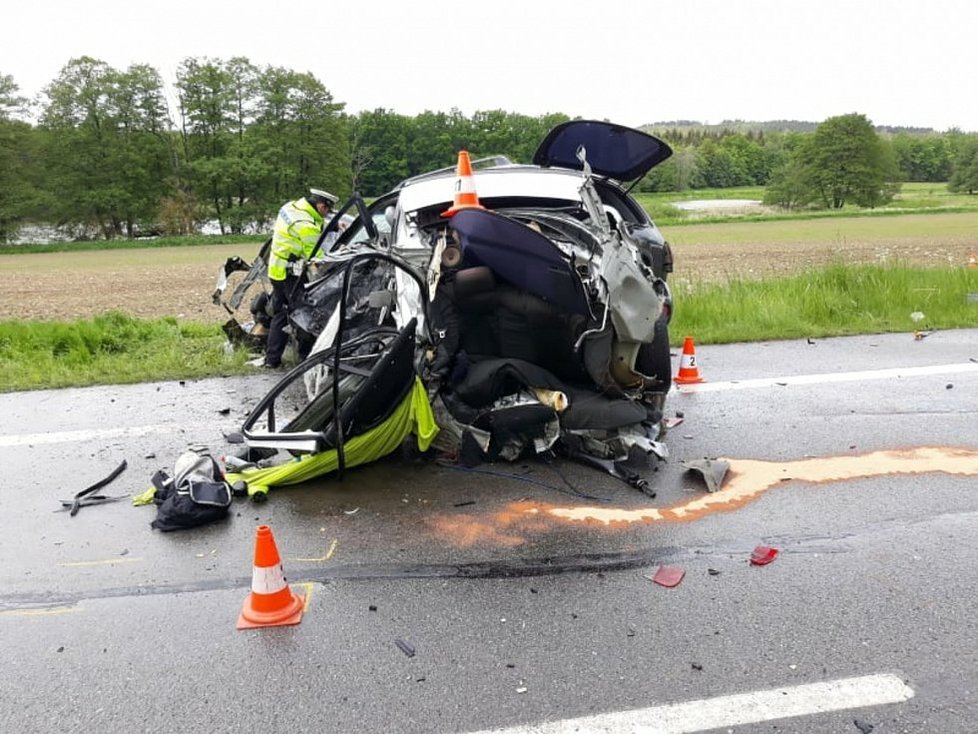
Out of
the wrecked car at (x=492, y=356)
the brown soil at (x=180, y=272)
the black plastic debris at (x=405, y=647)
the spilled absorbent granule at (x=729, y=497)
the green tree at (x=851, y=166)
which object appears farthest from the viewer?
the green tree at (x=851, y=166)

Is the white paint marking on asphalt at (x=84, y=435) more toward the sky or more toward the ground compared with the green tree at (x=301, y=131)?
more toward the ground

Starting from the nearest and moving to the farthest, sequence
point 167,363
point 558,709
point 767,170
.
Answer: point 558,709 → point 167,363 → point 767,170

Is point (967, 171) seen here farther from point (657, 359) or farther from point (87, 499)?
point (87, 499)

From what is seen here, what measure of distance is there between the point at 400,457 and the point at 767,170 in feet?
437

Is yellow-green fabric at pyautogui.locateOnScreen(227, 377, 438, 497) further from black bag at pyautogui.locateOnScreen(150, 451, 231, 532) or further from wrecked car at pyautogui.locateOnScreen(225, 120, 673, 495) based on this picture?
black bag at pyautogui.locateOnScreen(150, 451, 231, 532)

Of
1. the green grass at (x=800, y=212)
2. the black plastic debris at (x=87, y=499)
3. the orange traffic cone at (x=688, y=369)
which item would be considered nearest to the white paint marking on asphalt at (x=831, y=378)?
the orange traffic cone at (x=688, y=369)

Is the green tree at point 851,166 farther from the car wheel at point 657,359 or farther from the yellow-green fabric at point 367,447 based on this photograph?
the yellow-green fabric at point 367,447

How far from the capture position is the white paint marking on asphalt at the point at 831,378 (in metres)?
5.80

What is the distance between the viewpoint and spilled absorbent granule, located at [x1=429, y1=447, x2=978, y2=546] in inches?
136

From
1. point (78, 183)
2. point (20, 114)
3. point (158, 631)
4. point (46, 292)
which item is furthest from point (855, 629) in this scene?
point (20, 114)

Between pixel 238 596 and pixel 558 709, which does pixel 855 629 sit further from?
pixel 238 596

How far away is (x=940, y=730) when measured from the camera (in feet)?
6.84

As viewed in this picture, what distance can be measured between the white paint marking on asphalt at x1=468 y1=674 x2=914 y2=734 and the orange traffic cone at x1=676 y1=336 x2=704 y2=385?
3.78 meters

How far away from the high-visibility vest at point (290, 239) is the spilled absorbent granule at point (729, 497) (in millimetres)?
4307
